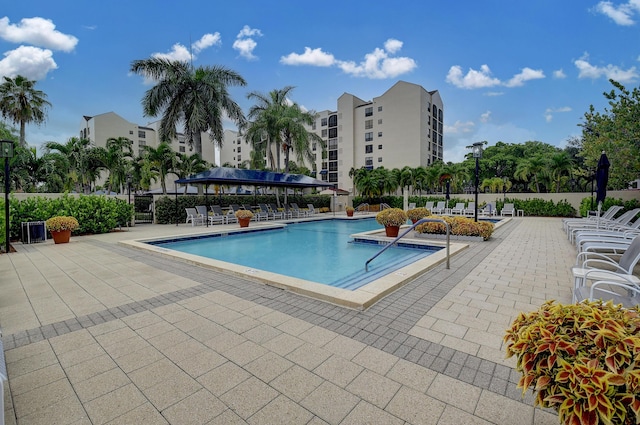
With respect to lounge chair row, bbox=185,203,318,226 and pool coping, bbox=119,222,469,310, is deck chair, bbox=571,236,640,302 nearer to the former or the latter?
pool coping, bbox=119,222,469,310

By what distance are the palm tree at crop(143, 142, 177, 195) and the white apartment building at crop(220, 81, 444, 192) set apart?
2563 centimetres

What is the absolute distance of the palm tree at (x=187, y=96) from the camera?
1802 centimetres

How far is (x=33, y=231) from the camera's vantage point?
9523 millimetres

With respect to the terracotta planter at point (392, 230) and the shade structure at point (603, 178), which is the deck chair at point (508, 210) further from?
the terracotta planter at point (392, 230)

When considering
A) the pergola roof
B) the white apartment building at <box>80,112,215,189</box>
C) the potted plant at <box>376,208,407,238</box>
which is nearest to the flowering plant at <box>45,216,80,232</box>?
the pergola roof

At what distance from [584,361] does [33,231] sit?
12.9m

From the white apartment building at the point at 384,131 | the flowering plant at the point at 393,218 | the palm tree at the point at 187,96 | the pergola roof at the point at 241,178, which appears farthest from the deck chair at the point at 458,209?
the white apartment building at the point at 384,131

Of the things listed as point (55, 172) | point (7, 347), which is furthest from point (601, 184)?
point (55, 172)

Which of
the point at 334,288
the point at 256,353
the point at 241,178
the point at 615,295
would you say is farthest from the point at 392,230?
the point at 241,178

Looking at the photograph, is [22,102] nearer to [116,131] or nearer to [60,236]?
[60,236]

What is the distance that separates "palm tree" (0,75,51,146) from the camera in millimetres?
23641

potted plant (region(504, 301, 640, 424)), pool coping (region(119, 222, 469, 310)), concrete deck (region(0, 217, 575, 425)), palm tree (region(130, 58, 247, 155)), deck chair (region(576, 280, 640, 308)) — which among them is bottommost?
concrete deck (region(0, 217, 575, 425))

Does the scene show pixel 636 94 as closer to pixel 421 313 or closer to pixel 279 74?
pixel 421 313

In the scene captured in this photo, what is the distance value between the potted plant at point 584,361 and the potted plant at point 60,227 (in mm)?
11398
